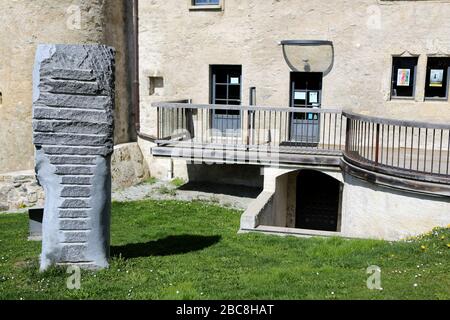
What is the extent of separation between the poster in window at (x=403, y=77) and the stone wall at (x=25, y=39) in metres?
8.36

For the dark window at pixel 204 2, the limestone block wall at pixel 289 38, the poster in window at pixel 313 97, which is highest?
the dark window at pixel 204 2

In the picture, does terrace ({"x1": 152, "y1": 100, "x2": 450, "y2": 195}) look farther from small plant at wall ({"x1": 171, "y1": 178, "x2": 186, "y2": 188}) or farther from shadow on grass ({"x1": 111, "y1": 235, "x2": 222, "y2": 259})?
shadow on grass ({"x1": 111, "y1": 235, "x2": 222, "y2": 259})

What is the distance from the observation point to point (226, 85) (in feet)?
50.8

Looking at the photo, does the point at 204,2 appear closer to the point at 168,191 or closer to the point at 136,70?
the point at 136,70

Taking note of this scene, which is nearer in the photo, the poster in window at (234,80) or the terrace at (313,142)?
the terrace at (313,142)

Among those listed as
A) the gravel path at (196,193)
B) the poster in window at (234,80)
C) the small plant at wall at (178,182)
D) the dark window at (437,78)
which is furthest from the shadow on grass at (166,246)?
the dark window at (437,78)

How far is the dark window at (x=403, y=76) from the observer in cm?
1370

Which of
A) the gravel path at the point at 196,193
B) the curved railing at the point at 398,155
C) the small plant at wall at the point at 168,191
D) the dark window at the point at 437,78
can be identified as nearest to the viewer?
the curved railing at the point at 398,155

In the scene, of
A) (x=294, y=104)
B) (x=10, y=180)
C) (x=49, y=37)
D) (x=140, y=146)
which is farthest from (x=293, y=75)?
(x=10, y=180)

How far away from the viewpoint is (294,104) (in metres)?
14.8

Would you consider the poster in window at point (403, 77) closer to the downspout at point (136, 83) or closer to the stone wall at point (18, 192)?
the downspout at point (136, 83)

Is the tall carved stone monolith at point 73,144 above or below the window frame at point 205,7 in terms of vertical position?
below
